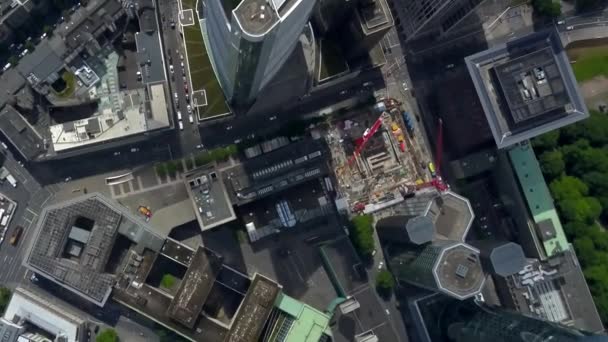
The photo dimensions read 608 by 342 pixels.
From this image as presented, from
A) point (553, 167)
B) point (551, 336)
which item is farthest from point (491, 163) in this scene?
point (551, 336)

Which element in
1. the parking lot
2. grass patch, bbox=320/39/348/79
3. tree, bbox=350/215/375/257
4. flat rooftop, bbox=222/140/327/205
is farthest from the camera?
the parking lot

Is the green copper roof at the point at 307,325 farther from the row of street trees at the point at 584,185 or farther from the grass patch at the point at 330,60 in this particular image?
the row of street trees at the point at 584,185

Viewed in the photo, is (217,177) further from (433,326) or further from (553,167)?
(553,167)

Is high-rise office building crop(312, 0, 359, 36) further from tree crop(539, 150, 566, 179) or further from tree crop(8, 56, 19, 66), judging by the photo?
tree crop(8, 56, 19, 66)

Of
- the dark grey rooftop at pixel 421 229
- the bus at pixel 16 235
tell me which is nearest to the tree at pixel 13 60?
the bus at pixel 16 235

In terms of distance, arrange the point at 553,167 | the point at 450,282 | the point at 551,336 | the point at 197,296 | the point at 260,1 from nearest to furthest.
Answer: the point at 260,1, the point at 551,336, the point at 450,282, the point at 197,296, the point at 553,167

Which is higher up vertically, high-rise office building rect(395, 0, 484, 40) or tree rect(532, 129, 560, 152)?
high-rise office building rect(395, 0, 484, 40)

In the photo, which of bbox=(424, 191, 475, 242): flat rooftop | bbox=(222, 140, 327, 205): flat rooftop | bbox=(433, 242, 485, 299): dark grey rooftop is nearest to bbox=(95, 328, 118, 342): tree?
bbox=(222, 140, 327, 205): flat rooftop
